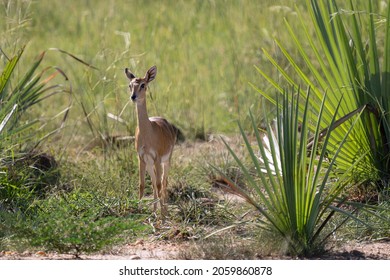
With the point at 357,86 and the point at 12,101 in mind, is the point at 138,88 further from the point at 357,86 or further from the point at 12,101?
the point at 357,86

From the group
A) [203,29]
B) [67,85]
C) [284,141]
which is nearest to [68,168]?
[284,141]

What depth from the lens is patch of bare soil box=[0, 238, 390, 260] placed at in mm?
5742

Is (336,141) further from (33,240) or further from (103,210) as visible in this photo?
(33,240)

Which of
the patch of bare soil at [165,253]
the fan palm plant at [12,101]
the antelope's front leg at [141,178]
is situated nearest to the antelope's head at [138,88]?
the antelope's front leg at [141,178]

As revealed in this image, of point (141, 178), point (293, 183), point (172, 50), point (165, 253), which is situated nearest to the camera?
point (293, 183)

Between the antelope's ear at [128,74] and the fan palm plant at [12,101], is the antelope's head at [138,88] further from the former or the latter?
the fan palm plant at [12,101]

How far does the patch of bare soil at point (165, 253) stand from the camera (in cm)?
574

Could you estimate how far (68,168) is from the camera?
25.7ft

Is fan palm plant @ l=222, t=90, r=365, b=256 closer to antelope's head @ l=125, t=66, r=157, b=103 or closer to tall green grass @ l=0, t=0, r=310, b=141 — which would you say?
antelope's head @ l=125, t=66, r=157, b=103

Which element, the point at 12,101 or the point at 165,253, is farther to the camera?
the point at 12,101

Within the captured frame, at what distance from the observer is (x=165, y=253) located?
5914 millimetres

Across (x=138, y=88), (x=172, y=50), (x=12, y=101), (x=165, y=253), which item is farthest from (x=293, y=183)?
(x=172, y=50)

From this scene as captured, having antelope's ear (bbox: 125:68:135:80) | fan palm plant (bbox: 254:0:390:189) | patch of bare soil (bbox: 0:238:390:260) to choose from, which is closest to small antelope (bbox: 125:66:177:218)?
antelope's ear (bbox: 125:68:135:80)

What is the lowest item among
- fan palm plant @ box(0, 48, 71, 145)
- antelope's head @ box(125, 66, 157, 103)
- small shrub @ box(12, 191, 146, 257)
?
small shrub @ box(12, 191, 146, 257)
